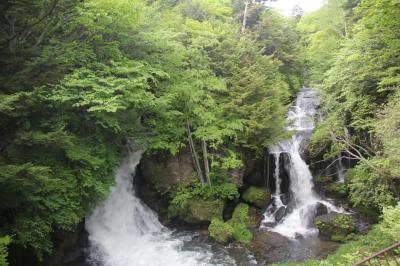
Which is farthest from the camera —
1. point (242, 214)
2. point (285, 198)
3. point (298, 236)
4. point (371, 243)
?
point (285, 198)

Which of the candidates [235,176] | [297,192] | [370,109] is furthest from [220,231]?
[370,109]

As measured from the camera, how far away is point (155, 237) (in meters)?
15.9

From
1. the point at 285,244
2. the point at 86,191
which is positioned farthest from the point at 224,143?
the point at 86,191

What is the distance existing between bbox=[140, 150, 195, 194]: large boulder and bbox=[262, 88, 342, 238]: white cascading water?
5.20 m

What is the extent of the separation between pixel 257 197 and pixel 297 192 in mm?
3156

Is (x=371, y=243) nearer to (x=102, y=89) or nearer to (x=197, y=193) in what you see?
(x=197, y=193)

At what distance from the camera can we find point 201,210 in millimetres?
16469

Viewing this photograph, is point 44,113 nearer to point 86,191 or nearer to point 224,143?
point 86,191

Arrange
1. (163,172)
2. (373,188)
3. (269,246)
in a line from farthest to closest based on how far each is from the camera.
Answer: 1. (163,172)
2. (269,246)
3. (373,188)

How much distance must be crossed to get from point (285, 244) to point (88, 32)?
13.2 metres

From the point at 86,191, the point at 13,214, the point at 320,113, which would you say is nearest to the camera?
the point at 13,214

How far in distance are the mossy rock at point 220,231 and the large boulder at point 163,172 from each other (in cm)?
276

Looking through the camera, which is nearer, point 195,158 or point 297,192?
point 195,158

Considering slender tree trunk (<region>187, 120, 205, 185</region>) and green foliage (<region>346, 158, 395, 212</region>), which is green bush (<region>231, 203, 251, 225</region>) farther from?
green foliage (<region>346, 158, 395, 212</region>)
